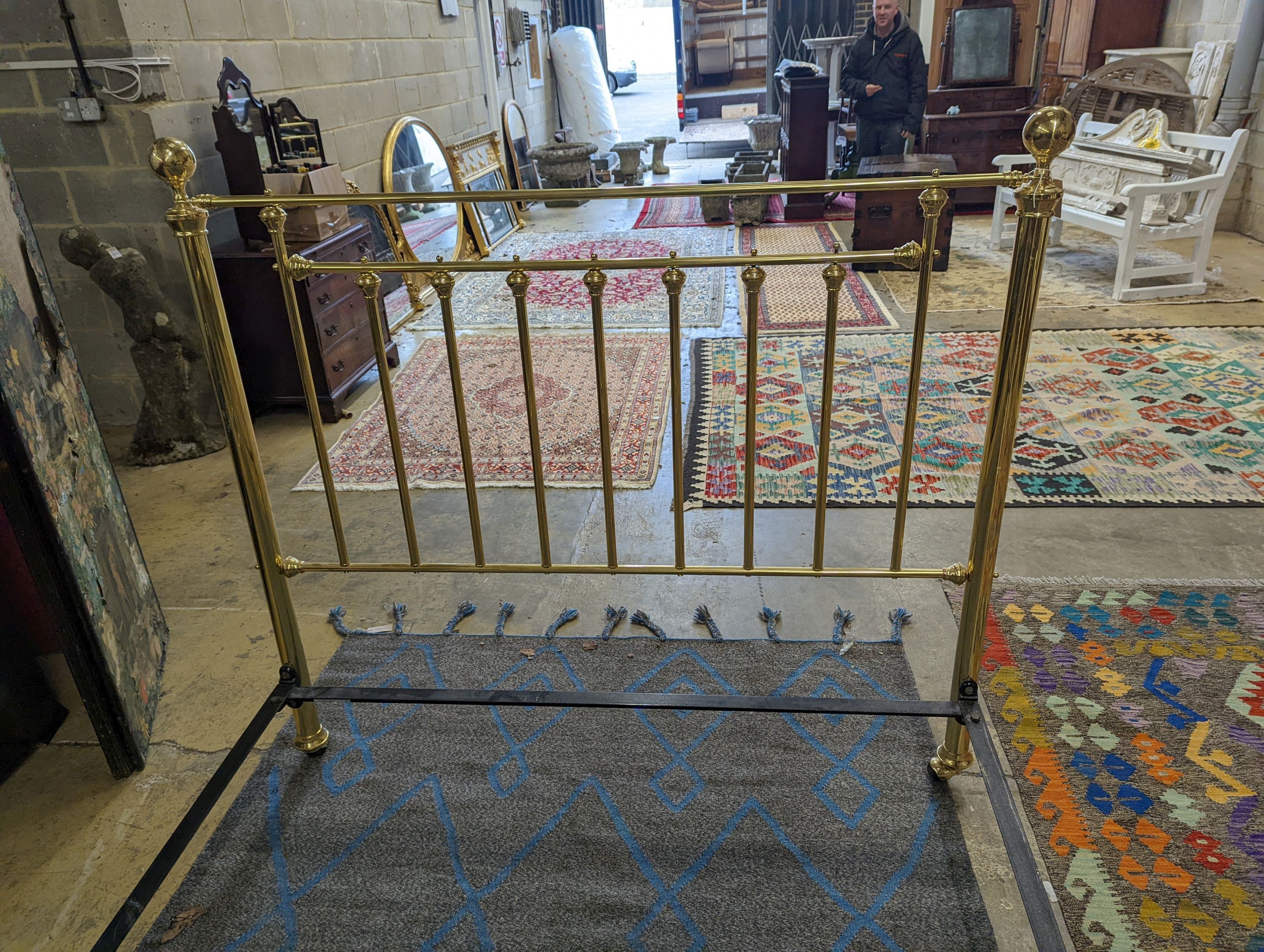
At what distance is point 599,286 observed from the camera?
1404 millimetres

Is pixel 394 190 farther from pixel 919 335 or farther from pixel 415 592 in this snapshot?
pixel 919 335

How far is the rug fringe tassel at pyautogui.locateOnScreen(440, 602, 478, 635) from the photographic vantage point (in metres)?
2.07

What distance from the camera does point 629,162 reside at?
7.88 m

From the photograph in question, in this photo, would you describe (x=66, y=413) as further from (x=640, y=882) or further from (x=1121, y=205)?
(x=1121, y=205)

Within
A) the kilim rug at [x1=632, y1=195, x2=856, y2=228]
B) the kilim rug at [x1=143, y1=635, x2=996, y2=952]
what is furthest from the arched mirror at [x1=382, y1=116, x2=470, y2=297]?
the kilim rug at [x1=143, y1=635, x2=996, y2=952]

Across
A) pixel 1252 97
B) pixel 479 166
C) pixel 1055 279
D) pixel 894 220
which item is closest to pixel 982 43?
pixel 1252 97

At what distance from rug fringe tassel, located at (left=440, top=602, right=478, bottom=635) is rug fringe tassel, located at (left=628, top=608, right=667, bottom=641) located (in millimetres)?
415

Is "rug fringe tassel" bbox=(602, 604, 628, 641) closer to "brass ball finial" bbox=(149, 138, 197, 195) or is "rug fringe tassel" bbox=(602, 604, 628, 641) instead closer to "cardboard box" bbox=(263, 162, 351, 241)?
"brass ball finial" bbox=(149, 138, 197, 195)

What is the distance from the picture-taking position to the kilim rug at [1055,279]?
4215mm

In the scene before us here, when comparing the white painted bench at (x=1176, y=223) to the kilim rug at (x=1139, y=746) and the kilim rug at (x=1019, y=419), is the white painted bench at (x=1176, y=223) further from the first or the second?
the kilim rug at (x=1139, y=746)

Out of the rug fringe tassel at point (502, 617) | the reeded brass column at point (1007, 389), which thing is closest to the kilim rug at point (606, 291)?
the rug fringe tassel at point (502, 617)

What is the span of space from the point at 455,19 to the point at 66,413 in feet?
18.1

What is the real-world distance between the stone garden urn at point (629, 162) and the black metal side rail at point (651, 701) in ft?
22.9

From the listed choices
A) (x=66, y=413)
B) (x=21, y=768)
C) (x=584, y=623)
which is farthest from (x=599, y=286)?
(x=21, y=768)
